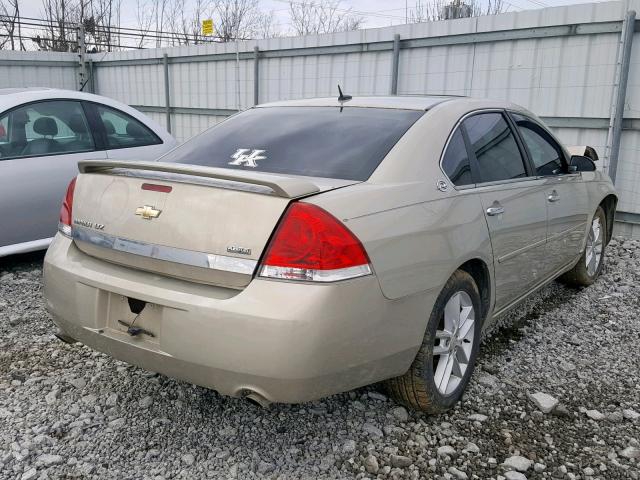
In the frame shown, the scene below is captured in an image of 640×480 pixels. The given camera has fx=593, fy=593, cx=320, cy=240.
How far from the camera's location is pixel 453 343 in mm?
2887

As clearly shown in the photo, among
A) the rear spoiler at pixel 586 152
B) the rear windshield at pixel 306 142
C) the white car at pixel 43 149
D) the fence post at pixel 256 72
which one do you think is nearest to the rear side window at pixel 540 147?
the rear windshield at pixel 306 142

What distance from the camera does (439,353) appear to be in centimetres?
281

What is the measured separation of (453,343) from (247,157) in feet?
4.45

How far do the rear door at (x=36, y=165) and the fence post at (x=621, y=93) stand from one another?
5.38 meters

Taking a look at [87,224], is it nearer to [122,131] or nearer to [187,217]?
[187,217]

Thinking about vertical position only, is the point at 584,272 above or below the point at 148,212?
below

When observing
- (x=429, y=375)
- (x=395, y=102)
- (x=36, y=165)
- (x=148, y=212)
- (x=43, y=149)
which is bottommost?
(x=429, y=375)

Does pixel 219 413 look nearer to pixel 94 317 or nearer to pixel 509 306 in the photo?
pixel 94 317

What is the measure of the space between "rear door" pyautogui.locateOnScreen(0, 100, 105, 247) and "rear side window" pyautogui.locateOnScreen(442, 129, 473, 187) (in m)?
3.41

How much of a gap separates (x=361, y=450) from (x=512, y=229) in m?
1.45

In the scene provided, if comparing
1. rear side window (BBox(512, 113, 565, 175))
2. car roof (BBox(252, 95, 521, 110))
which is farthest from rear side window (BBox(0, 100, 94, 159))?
rear side window (BBox(512, 113, 565, 175))

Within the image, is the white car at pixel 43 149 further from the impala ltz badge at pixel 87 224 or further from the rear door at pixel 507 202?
the rear door at pixel 507 202

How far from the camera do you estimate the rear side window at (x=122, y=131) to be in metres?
5.44

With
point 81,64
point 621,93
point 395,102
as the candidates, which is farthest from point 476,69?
point 81,64
